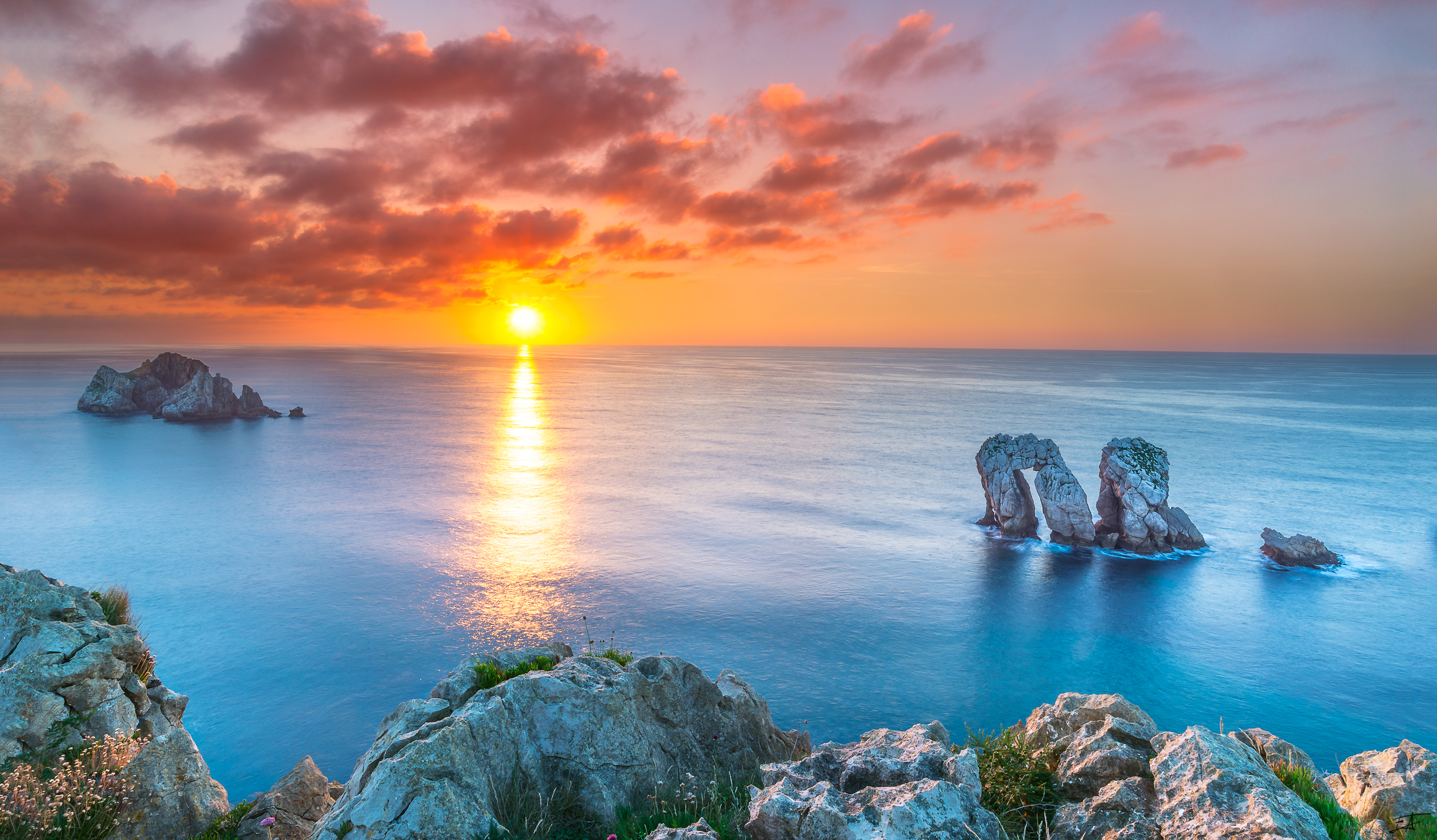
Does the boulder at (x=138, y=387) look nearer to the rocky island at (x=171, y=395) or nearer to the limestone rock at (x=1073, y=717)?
the rocky island at (x=171, y=395)

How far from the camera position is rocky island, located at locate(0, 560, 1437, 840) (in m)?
7.66

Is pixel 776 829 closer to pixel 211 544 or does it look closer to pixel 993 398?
pixel 211 544

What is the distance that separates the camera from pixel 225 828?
11547 millimetres

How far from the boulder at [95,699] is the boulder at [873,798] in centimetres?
998

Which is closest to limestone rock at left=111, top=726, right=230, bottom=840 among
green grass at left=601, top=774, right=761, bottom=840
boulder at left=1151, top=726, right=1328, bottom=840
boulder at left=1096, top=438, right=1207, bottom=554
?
green grass at left=601, top=774, right=761, bottom=840

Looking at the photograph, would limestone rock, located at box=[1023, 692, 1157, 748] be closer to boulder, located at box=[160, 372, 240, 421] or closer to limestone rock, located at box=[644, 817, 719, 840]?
limestone rock, located at box=[644, 817, 719, 840]

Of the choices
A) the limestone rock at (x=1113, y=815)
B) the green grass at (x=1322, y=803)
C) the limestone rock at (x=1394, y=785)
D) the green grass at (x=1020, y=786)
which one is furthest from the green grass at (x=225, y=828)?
the limestone rock at (x=1394, y=785)

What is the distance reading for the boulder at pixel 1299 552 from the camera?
46.8 m

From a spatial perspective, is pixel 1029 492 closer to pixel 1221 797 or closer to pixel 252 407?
pixel 1221 797

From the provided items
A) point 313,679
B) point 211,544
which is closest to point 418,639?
point 313,679

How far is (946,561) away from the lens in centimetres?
4772

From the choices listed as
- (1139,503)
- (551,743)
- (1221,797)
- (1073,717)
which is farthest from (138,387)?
(1221,797)

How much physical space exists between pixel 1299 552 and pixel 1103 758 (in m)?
51.9

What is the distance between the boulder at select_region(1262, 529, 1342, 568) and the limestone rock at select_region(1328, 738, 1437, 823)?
44750 mm
